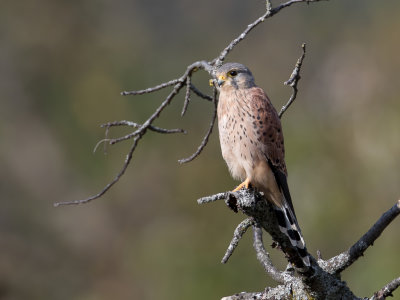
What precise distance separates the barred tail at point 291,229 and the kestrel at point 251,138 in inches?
9.2

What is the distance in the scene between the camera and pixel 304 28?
9930 mm

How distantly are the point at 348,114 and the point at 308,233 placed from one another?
157 cm

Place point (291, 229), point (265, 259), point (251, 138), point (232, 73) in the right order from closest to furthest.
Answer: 1. point (291, 229)
2. point (265, 259)
3. point (251, 138)
4. point (232, 73)

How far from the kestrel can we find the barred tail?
0.77ft

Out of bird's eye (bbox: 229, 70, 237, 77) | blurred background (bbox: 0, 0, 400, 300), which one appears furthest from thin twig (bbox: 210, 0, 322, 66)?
blurred background (bbox: 0, 0, 400, 300)

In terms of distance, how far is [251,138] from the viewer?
3.93 metres

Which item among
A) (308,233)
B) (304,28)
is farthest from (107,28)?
(308,233)

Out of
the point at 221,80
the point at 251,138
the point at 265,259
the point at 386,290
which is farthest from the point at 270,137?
the point at 386,290

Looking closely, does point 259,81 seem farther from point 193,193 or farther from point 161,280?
point 161,280

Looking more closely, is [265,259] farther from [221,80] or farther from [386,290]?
[221,80]

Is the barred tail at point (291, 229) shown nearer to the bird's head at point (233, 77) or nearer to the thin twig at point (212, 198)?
the thin twig at point (212, 198)

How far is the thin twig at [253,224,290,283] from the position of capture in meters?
3.36

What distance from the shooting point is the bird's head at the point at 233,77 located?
156 inches

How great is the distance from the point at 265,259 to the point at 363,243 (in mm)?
667
